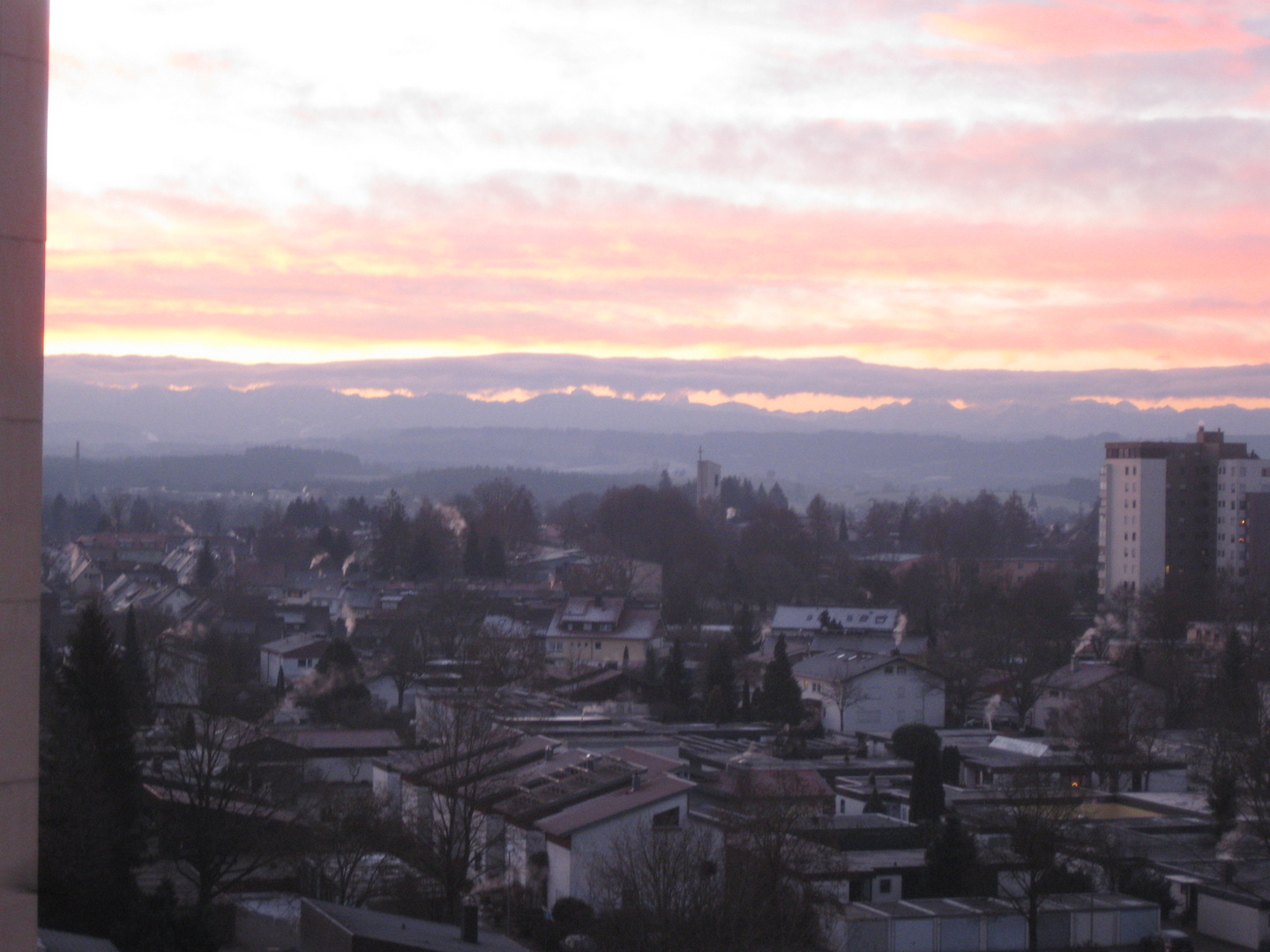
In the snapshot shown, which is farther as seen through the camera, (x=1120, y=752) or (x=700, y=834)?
(x=1120, y=752)

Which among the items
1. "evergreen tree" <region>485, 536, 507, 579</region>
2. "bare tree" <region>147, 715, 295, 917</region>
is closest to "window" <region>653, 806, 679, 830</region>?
"bare tree" <region>147, 715, 295, 917</region>

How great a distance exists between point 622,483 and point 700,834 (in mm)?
143992

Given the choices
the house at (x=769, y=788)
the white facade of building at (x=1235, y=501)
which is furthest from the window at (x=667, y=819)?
the white facade of building at (x=1235, y=501)

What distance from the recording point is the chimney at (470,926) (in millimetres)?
9250

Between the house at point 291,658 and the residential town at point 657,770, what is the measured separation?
9 centimetres

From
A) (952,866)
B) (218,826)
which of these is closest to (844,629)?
(952,866)

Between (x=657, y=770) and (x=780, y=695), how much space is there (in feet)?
30.5

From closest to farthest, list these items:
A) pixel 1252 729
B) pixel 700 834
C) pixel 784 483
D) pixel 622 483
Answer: pixel 700 834 → pixel 1252 729 → pixel 622 483 → pixel 784 483

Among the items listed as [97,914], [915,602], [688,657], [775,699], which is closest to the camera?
[97,914]

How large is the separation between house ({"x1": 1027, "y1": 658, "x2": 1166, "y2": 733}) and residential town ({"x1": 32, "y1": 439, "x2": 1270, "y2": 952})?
9cm

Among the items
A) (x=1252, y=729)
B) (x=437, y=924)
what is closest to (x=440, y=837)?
(x=437, y=924)

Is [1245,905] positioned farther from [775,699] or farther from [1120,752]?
[775,699]

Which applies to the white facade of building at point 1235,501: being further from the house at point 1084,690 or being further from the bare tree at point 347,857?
the bare tree at point 347,857

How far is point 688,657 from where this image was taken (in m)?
31.7
